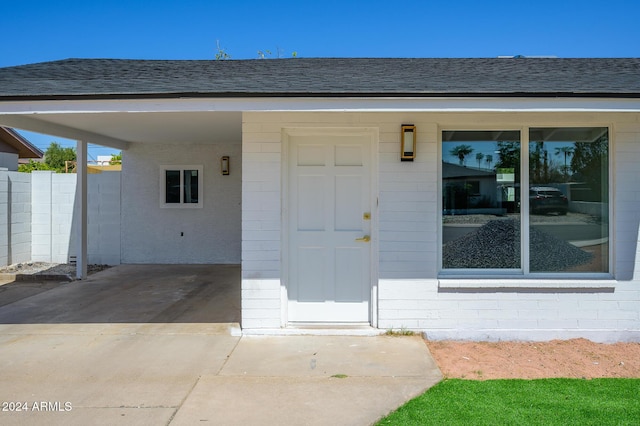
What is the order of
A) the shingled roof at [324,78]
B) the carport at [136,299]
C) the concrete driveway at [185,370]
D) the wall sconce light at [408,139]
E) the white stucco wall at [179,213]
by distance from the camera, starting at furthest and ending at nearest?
the white stucco wall at [179,213]
the carport at [136,299]
the wall sconce light at [408,139]
the shingled roof at [324,78]
the concrete driveway at [185,370]

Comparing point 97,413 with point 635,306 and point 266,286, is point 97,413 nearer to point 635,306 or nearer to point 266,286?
point 266,286

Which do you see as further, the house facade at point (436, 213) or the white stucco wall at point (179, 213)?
the white stucco wall at point (179, 213)

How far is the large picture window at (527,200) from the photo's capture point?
591 cm

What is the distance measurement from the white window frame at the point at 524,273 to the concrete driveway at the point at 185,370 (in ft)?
2.96

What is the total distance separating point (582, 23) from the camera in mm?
20000

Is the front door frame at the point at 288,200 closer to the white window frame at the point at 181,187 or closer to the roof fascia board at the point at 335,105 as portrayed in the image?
the roof fascia board at the point at 335,105

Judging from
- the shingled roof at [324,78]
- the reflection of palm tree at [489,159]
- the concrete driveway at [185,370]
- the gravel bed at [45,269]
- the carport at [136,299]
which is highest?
the shingled roof at [324,78]

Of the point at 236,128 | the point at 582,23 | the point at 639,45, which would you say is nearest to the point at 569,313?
the point at 236,128

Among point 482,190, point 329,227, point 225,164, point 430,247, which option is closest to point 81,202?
point 225,164

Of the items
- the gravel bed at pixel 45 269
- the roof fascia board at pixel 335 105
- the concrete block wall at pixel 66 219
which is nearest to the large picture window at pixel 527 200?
the roof fascia board at pixel 335 105

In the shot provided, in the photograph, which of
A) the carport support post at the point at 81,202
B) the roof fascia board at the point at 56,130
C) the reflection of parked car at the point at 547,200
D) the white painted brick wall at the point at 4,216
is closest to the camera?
the reflection of parked car at the point at 547,200

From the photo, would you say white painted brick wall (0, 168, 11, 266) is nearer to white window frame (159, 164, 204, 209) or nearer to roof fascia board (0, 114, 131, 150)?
roof fascia board (0, 114, 131, 150)

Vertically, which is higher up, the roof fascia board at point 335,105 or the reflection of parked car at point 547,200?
the roof fascia board at point 335,105

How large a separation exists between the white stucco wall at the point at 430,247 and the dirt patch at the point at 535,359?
19 centimetres
